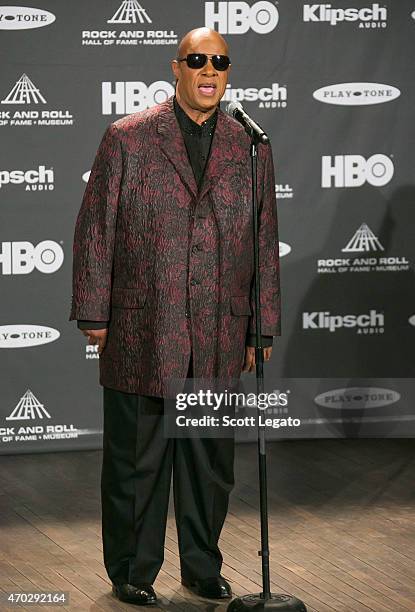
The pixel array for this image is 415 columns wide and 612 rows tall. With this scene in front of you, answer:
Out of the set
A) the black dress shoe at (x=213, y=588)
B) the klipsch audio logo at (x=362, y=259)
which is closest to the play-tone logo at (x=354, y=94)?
the klipsch audio logo at (x=362, y=259)

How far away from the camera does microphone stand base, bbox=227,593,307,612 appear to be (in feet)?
12.8

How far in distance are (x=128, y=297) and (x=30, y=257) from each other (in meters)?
2.08

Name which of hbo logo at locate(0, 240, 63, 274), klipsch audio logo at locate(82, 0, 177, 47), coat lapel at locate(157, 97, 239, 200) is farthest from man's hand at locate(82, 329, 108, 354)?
klipsch audio logo at locate(82, 0, 177, 47)

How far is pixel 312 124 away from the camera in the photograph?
623 cm

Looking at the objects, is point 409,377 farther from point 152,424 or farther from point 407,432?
point 152,424

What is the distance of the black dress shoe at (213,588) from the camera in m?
4.21

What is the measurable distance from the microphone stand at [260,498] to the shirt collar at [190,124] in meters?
0.33

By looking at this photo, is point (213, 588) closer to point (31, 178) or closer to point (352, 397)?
point (352, 397)

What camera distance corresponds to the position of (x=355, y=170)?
630 centimetres

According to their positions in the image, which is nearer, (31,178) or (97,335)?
(97,335)

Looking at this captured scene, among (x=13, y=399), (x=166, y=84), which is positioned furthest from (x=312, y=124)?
(x=13, y=399)

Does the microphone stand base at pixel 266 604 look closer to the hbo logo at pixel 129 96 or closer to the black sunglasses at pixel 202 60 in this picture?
the black sunglasses at pixel 202 60

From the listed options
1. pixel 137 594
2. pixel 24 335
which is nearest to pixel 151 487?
pixel 137 594

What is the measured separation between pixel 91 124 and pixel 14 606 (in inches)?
106
